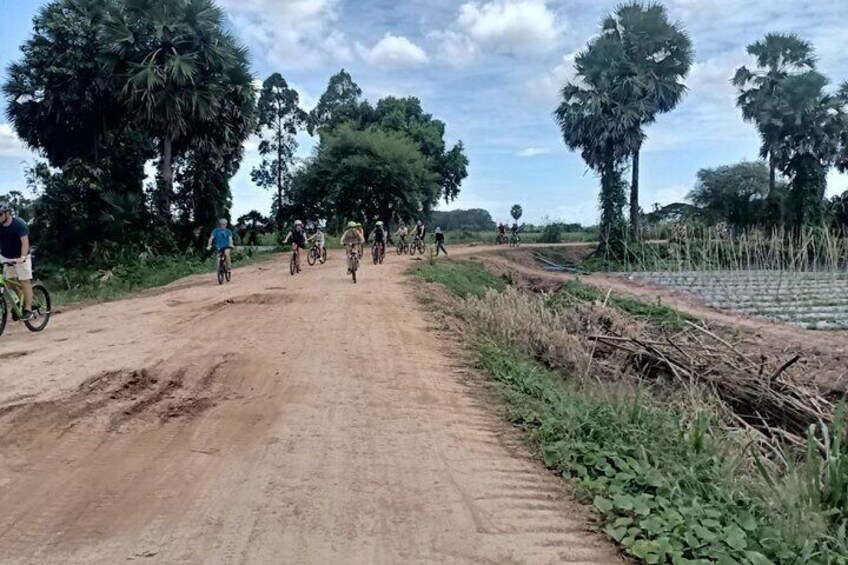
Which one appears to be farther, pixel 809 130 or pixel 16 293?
pixel 809 130

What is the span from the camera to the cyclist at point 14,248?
920cm

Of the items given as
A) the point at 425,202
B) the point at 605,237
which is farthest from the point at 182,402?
the point at 425,202

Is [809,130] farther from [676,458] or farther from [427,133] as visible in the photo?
[676,458]

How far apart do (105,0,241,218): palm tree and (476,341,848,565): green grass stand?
67.8 feet

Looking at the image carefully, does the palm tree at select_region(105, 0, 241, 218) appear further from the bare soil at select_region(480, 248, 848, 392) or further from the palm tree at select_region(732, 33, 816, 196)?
the palm tree at select_region(732, 33, 816, 196)

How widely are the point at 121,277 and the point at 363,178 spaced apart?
18302 millimetres

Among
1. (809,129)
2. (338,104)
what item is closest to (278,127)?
(338,104)

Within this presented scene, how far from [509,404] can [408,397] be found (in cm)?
99

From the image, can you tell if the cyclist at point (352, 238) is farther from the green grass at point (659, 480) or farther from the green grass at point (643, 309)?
the green grass at point (659, 480)

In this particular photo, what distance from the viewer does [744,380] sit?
7934mm

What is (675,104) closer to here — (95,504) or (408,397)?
(408,397)

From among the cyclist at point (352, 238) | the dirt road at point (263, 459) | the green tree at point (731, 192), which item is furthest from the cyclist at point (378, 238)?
the green tree at point (731, 192)

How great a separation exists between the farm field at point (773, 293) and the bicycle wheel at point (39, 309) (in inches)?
597

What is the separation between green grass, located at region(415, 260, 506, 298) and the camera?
1752 cm
